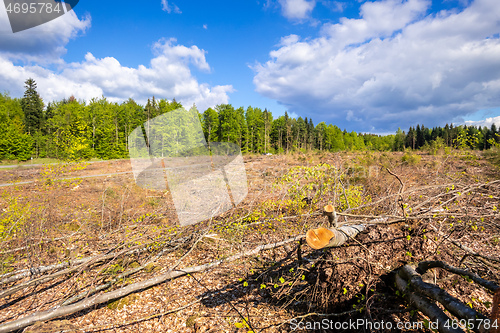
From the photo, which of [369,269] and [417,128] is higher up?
[417,128]

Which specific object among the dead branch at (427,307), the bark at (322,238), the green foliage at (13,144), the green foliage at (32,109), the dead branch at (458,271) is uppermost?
the green foliage at (32,109)

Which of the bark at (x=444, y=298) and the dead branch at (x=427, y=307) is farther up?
the bark at (x=444, y=298)

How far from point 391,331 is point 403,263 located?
2.74ft

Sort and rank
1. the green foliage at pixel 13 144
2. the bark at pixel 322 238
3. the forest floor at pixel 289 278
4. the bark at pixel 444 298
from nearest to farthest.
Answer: the bark at pixel 444 298, the bark at pixel 322 238, the forest floor at pixel 289 278, the green foliage at pixel 13 144

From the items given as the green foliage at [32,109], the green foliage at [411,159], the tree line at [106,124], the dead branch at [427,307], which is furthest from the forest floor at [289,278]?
the green foliage at [32,109]

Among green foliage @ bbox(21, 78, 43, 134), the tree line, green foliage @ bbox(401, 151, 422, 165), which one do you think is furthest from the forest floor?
green foliage @ bbox(21, 78, 43, 134)

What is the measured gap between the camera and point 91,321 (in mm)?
3736

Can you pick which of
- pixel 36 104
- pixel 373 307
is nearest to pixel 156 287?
pixel 373 307

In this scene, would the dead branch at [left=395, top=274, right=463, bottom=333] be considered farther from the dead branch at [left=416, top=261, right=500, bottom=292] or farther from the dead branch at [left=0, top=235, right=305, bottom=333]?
the dead branch at [left=0, top=235, right=305, bottom=333]

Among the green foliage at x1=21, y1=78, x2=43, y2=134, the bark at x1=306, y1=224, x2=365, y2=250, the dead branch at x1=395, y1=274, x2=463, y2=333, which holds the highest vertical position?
the green foliage at x1=21, y1=78, x2=43, y2=134

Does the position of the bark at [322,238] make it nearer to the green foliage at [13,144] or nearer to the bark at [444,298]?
the bark at [444,298]

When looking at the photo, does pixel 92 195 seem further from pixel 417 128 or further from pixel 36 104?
pixel 417 128

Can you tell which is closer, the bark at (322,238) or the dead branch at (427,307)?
the dead branch at (427,307)

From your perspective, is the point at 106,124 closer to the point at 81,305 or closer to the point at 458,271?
the point at 81,305
